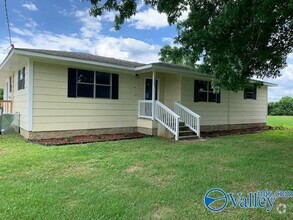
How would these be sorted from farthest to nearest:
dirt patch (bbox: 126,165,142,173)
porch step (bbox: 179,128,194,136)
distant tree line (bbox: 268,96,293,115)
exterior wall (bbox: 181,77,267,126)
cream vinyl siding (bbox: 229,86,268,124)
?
distant tree line (bbox: 268,96,293,115)
cream vinyl siding (bbox: 229,86,268,124)
exterior wall (bbox: 181,77,267,126)
porch step (bbox: 179,128,194,136)
dirt patch (bbox: 126,165,142,173)

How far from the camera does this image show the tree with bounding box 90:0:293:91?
5.39 meters

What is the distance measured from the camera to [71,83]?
9125 millimetres

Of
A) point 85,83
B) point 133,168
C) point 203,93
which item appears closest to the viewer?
point 133,168

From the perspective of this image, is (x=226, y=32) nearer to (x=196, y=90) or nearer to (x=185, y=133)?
(x=185, y=133)

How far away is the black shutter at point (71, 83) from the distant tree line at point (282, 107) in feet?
105

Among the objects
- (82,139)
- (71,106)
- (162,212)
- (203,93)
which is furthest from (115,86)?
(162,212)

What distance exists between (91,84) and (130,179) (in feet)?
19.3

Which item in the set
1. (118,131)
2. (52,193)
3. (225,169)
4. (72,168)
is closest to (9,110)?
(118,131)

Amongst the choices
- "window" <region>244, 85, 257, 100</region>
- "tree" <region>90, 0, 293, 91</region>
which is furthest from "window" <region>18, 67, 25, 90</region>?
"window" <region>244, 85, 257, 100</region>

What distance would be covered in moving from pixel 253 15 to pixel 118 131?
6910mm

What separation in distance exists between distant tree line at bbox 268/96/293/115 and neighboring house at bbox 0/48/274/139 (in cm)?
2491

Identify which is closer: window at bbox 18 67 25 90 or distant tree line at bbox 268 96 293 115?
window at bbox 18 67 25 90

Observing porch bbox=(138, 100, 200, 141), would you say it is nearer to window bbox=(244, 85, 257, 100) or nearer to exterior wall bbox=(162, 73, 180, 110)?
exterior wall bbox=(162, 73, 180, 110)

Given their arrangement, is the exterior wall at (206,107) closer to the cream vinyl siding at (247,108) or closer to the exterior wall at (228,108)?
the exterior wall at (228,108)
